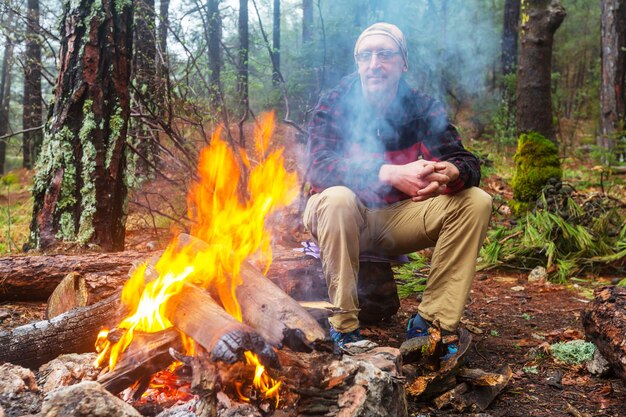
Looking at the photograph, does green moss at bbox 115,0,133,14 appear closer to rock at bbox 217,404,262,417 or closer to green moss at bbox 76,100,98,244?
green moss at bbox 76,100,98,244

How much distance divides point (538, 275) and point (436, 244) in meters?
2.49

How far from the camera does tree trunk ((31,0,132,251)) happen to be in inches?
152

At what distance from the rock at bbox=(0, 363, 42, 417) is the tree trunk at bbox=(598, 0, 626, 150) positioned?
36.7 feet

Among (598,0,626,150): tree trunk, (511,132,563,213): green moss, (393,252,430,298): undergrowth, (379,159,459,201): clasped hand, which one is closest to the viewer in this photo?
(379,159,459,201): clasped hand

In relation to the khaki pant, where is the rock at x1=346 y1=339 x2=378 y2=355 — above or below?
below

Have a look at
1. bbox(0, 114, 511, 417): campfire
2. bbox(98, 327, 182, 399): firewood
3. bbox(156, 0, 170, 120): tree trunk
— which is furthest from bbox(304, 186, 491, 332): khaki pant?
bbox(156, 0, 170, 120): tree trunk

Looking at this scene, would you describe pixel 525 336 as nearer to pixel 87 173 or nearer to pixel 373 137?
pixel 373 137

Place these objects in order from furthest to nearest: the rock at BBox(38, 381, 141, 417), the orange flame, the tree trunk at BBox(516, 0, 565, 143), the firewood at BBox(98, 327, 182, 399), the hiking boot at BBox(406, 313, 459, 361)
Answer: the tree trunk at BBox(516, 0, 565, 143) → the hiking boot at BBox(406, 313, 459, 361) → the orange flame → the firewood at BBox(98, 327, 182, 399) → the rock at BBox(38, 381, 141, 417)

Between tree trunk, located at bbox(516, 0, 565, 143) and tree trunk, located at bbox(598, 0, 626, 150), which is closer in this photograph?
tree trunk, located at bbox(516, 0, 565, 143)

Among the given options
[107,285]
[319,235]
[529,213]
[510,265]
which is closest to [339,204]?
[319,235]

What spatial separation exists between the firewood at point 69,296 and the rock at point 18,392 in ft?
2.83

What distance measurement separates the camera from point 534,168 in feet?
21.1

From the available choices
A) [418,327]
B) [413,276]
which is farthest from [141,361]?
[413,276]

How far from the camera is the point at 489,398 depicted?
2.52m
